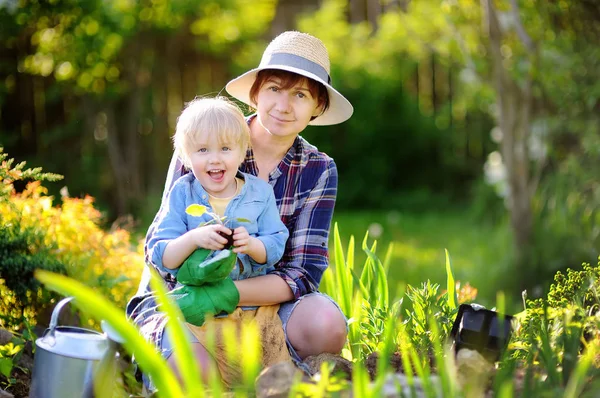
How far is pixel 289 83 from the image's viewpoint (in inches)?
103

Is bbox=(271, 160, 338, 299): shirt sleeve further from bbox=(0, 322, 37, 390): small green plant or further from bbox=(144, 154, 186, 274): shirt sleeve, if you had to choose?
bbox=(0, 322, 37, 390): small green plant

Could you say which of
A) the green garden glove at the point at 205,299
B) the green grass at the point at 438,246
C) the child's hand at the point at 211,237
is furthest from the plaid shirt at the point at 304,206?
the green grass at the point at 438,246

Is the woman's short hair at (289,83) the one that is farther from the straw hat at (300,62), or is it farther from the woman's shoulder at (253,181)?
the woman's shoulder at (253,181)

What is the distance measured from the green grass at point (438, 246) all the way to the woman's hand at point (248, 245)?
2612 millimetres

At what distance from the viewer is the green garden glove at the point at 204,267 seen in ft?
6.98

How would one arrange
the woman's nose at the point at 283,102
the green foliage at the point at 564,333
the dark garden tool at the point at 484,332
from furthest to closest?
the woman's nose at the point at 283,102
the dark garden tool at the point at 484,332
the green foliage at the point at 564,333

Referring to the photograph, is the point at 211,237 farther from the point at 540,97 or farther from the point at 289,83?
the point at 540,97

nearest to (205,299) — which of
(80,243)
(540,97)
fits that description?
(80,243)

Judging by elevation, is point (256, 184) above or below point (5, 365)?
above

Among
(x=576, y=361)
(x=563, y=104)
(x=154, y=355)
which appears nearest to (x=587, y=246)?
(x=563, y=104)

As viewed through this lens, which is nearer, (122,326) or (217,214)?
(122,326)

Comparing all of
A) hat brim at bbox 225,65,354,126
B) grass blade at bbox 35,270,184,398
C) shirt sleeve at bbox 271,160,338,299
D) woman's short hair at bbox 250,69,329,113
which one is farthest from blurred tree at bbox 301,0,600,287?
grass blade at bbox 35,270,184,398

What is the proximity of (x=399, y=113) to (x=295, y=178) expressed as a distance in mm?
5523

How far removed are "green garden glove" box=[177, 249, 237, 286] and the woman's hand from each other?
0.04 meters
